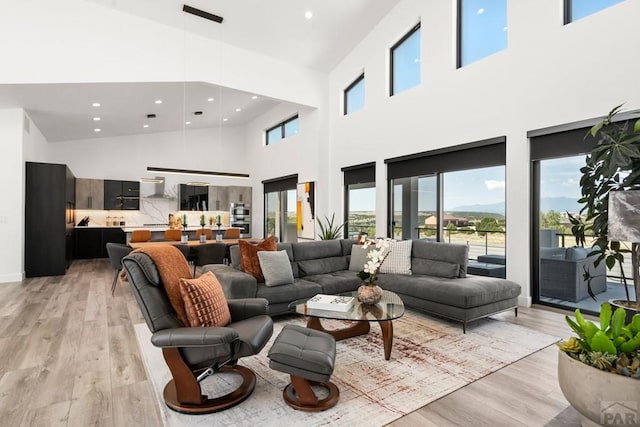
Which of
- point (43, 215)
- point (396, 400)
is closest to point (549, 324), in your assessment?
point (396, 400)

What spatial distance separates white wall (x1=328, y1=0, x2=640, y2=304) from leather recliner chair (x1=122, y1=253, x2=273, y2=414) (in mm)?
4201

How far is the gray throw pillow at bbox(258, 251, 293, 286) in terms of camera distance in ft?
13.8

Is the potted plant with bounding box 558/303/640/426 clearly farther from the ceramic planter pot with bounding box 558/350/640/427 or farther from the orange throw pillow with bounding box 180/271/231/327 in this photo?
Result: the orange throw pillow with bounding box 180/271/231/327

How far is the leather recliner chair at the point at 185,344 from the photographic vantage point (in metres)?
2.12

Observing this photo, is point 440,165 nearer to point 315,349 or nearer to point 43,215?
point 315,349

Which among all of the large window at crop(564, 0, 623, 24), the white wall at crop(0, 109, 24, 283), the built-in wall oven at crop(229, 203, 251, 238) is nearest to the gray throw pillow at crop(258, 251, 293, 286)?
the large window at crop(564, 0, 623, 24)

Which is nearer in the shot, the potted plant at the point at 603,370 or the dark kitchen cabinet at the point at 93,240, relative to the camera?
the potted plant at the point at 603,370

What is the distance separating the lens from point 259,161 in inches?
447

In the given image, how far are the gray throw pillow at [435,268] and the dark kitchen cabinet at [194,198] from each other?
8.19 metres

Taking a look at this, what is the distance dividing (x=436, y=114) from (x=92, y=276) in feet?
24.1

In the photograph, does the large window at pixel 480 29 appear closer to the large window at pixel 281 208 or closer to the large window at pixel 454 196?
the large window at pixel 454 196

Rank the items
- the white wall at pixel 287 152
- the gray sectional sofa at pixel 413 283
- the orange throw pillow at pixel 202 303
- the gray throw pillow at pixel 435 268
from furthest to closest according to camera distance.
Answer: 1. the white wall at pixel 287 152
2. the gray throw pillow at pixel 435 268
3. the gray sectional sofa at pixel 413 283
4. the orange throw pillow at pixel 202 303

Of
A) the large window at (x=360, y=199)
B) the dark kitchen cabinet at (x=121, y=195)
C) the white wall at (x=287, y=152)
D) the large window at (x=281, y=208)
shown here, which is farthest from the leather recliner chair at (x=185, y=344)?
the dark kitchen cabinet at (x=121, y=195)

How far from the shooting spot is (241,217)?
11.9 metres
